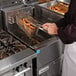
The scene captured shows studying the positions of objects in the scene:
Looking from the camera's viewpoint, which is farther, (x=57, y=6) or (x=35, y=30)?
(x=57, y=6)

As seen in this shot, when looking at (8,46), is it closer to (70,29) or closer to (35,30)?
(35,30)

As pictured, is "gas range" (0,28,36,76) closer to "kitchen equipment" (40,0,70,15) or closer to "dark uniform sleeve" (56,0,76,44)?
"dark uniform sleeve" (56,0,76,44)

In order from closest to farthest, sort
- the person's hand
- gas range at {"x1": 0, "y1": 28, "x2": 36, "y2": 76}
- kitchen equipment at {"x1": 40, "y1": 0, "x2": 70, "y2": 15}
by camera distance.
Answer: gas range at {"x1": 0, "y1": 28, "x2": 36, "y2": 76}, the person's hand, kitchen equipment at {"x1": 40, "y1": 0, "x2": 70, "y2": 15}

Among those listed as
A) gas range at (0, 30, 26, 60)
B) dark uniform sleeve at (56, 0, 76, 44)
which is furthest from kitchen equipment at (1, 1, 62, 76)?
dark uniform sleeve at (56, 0, 76, 44)

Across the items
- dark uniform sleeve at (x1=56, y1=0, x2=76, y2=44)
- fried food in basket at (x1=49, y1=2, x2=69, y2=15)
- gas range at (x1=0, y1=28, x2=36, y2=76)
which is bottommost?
gas range at (x1=0, y1=28, x2=36, y2=76)

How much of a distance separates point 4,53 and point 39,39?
292 mm

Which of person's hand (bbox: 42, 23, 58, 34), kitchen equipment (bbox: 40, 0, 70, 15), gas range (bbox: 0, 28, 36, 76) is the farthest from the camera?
kitchen equipment (bbox: 40, 0, 70, 15)

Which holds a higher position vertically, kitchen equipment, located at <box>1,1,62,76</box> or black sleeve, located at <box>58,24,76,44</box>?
black sleeve, located at <box>58,24,76,44</box>

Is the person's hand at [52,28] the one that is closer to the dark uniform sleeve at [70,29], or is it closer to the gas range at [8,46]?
the dark uniform sleeve at [70,29]

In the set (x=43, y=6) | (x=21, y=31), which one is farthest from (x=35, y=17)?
(x=21, y=31)

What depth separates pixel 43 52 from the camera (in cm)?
119

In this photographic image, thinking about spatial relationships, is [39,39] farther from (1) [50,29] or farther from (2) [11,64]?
(2) [11,64]

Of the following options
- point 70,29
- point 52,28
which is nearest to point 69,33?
point 70,29

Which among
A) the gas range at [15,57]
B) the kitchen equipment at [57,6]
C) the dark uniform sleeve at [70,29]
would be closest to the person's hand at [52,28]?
the dark uniform sleeve at [70,29]
